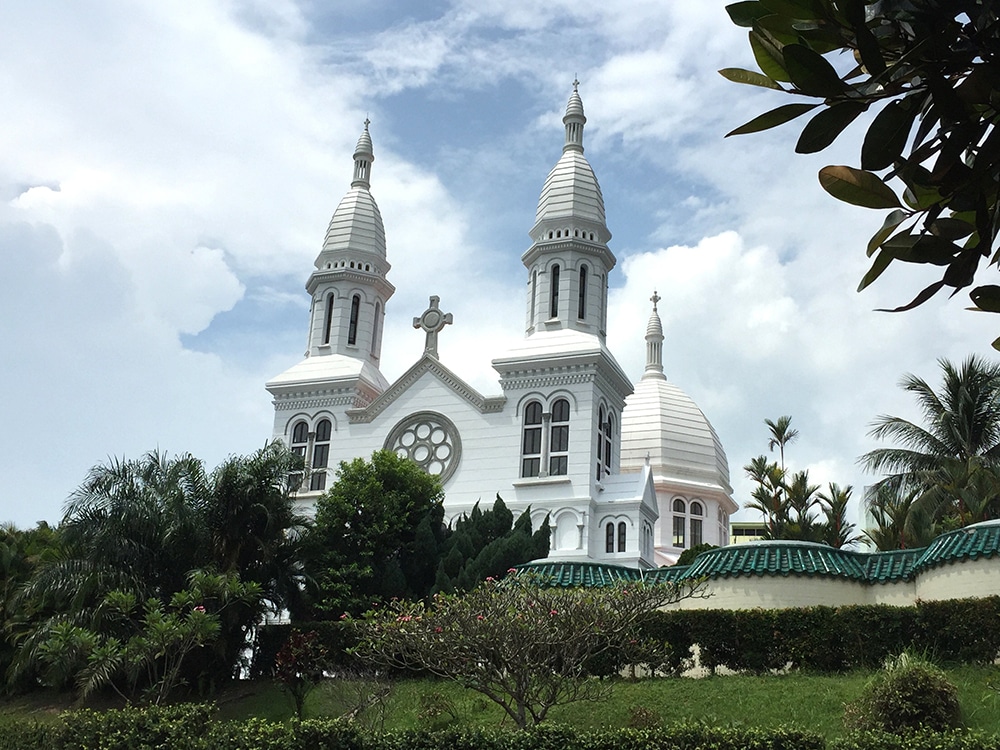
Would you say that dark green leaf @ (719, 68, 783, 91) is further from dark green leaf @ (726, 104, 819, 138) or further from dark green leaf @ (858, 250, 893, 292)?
dark green leaf @ (858, 250, 893, 292)

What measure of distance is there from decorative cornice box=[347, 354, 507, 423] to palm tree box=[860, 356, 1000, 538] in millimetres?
14369

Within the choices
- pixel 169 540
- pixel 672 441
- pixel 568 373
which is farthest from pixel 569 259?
pixel 169 540

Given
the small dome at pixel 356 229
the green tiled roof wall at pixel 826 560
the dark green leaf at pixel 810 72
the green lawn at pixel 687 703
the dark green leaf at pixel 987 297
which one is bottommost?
the green lawn at pixel 687 703

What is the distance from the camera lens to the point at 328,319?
45781 millimetres

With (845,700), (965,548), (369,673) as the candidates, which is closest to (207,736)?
(369,673)

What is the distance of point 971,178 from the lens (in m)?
3.30

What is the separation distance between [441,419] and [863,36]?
3900 cm

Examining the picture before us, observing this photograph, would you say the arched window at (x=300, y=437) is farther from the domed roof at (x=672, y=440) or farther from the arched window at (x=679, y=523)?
the arched window at (x=679, y=523)

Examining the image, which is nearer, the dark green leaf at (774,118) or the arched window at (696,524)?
the dark green leaf at (774,118)

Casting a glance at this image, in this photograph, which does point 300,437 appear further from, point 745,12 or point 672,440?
point 745,12

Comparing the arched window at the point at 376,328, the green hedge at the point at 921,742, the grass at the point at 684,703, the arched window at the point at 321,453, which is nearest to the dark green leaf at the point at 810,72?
the green hedge at the point at 921,742

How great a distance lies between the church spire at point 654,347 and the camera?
200ft

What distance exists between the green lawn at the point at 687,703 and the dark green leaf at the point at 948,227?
46.0 ft

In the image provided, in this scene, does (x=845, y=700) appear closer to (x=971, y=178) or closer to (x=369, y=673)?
(x=369, y=673)
